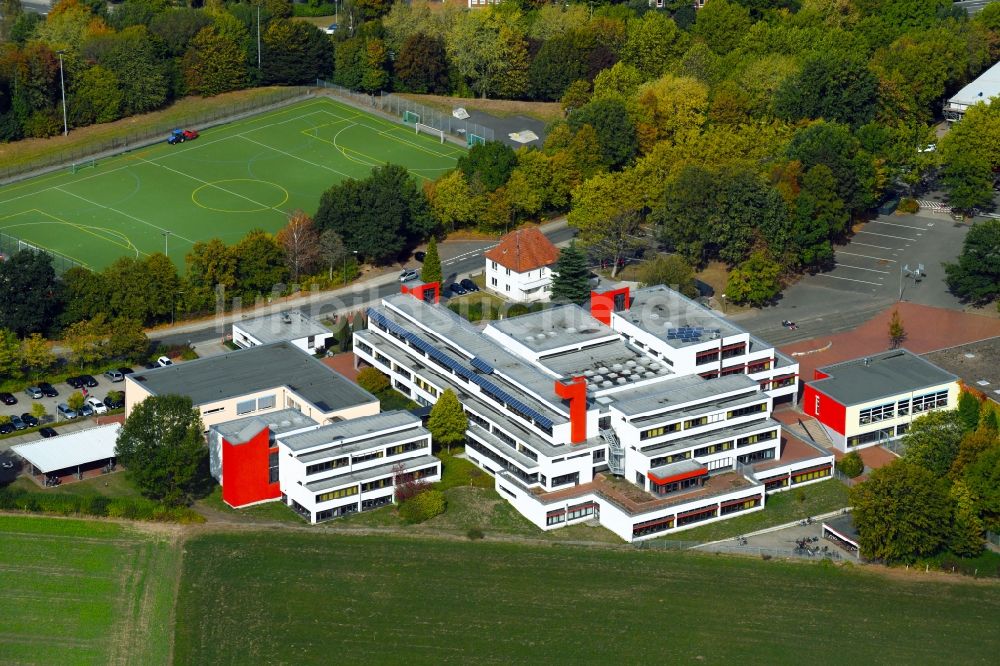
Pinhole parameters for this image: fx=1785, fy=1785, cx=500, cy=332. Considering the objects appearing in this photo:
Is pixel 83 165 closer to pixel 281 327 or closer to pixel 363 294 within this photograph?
pixel 363 294

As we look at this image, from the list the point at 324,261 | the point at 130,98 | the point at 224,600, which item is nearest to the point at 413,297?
the point at 324,261

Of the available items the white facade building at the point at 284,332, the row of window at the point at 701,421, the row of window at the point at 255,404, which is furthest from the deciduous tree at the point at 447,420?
the white facade building at the point at 284,332

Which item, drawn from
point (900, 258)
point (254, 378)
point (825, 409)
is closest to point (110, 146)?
point (254, 378)

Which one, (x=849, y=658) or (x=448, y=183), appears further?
(x=448, y=183)

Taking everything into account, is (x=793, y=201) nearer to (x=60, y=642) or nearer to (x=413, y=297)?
(x=413, y=297)

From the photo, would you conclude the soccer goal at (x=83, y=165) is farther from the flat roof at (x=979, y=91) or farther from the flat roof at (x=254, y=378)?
the flat roof at (x=979, y=91)

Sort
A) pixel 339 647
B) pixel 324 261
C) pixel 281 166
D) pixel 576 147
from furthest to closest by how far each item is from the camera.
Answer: pixel 281 166 → pixel 576 147 → pixel 324 261 → pixel 339 647
